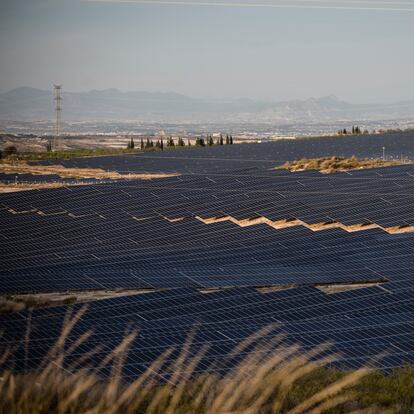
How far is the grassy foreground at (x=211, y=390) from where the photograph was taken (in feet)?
22.1

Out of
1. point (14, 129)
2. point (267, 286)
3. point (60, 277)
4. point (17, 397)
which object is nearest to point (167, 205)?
point (60, 277)

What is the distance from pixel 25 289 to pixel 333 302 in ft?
32.7

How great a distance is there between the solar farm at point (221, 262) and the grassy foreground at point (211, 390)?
44.6 inches

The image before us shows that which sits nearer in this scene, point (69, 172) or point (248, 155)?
point (69, 172)

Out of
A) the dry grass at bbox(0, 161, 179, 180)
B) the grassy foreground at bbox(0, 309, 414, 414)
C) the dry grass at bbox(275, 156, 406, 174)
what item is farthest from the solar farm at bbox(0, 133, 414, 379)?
the dry grass at bbox(0, 161, 179, 180)

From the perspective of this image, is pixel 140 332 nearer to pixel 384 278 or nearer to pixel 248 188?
pixel 384 278

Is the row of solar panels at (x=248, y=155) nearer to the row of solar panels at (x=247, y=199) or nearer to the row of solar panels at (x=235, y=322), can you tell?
the row of solar panels at (x=247, y=199)

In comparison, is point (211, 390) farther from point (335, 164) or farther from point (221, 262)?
point (335, 164)

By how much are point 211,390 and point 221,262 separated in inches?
732

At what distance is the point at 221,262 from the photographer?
2814 centimetres

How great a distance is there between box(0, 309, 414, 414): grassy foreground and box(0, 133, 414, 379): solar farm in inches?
44.6

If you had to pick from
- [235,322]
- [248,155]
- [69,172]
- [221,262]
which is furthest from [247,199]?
[248,155]

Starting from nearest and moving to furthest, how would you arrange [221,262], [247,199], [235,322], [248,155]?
1. [235,322]
2. [221,262]
3. [247,199]
4. [248,155]

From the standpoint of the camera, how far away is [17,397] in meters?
7.14
